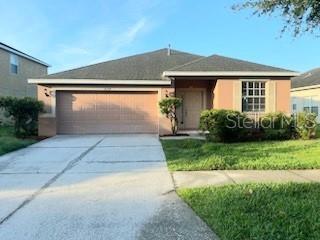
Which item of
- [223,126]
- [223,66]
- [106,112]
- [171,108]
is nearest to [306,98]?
[223,66]

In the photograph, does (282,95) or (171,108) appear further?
(282,95)

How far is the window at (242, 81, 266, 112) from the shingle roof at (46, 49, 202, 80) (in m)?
4.26

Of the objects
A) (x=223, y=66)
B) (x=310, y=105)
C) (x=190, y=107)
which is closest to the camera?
(x=223, y=66)

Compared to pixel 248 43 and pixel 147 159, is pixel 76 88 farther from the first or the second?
pixel 248 43

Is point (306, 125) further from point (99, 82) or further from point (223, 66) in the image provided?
point (99, 82)

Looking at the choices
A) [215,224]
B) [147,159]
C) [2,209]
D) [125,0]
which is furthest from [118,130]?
[215,224]

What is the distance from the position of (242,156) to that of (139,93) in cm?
955

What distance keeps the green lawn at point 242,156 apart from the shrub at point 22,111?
23.1 ft

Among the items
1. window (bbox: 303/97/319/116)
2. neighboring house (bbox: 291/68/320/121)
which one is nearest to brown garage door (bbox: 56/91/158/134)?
neighboring house (bbox: 291/68/320/121)

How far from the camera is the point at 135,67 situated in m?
21.9

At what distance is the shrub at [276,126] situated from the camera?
55.9 feet

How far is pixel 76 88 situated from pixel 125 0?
16.3ft

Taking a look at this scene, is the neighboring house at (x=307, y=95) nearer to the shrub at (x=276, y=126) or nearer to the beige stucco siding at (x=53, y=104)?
the shrub at (x=276, y=126)

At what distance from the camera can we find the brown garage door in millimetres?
19844
